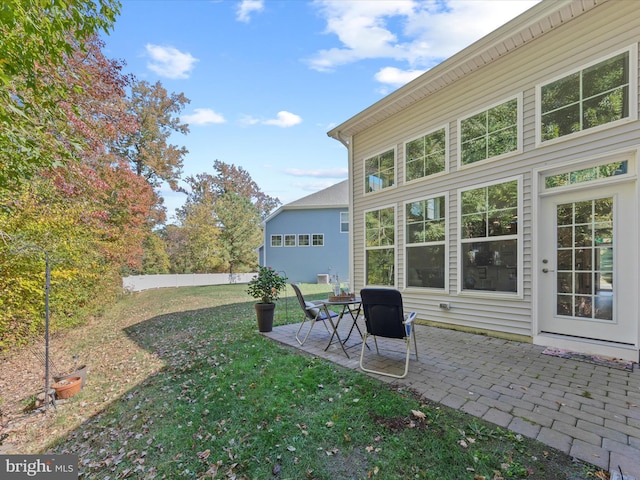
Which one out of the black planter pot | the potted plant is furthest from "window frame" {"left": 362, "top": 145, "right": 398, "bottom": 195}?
the black planter pot

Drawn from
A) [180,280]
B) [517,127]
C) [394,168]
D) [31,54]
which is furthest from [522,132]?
[180,280]

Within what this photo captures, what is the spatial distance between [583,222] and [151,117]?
20011 mm

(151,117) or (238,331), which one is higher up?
(151,117)

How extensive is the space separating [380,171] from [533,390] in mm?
4922

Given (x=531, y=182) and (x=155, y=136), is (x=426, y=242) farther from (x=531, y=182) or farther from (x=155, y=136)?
(x=155, y=136)

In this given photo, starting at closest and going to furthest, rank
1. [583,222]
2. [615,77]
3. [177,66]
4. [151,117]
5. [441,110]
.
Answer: [615,77], [583,222], [441,110], [177,66], [151,117]

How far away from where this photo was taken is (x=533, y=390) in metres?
2.69

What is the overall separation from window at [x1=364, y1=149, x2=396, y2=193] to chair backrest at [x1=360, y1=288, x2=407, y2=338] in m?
3.62

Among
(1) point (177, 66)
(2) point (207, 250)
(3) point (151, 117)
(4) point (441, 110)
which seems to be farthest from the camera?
(2) point (207, 250)

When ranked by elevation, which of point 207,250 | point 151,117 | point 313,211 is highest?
point 151,117

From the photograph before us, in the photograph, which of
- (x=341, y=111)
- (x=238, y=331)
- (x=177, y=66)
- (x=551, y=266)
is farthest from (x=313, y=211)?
(x=551, y=266)

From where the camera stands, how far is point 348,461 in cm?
193

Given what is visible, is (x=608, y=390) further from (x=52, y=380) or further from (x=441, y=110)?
(x=52, y=380)

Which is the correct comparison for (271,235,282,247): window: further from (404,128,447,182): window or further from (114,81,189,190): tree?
(404,128,447,182): window
